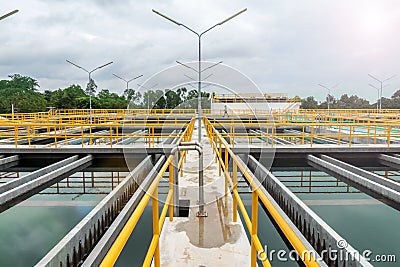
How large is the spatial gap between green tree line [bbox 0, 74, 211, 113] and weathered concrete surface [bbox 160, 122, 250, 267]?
1.79m

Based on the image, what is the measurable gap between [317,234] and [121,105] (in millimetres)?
47757

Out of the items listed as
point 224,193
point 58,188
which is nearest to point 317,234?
point 224,193

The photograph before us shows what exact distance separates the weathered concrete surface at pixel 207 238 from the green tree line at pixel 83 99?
1786 millimetres

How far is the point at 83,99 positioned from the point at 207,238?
167 feet

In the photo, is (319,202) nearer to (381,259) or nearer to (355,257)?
(381,259)

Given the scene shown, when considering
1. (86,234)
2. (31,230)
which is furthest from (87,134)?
(86,234)

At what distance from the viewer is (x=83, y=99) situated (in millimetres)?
50156

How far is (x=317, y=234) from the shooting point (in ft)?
14.9

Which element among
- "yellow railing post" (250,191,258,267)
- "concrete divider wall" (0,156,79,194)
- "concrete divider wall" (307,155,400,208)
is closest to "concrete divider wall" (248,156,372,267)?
"yellow railing post" (250,191,258,267)

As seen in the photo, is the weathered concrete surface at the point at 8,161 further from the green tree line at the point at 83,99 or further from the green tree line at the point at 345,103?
the green tree line at the point at 345,103

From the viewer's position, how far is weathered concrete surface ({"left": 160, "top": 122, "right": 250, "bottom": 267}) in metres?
3.17

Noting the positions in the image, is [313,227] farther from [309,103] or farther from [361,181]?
[309,103]

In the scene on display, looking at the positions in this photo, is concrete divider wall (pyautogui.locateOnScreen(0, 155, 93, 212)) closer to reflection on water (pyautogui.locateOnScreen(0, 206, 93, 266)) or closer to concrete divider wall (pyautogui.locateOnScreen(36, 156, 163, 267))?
reflection on water (pyautogui.locateOnScreen(0, 206, 93, 266))

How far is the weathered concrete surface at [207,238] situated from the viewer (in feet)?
10.4
